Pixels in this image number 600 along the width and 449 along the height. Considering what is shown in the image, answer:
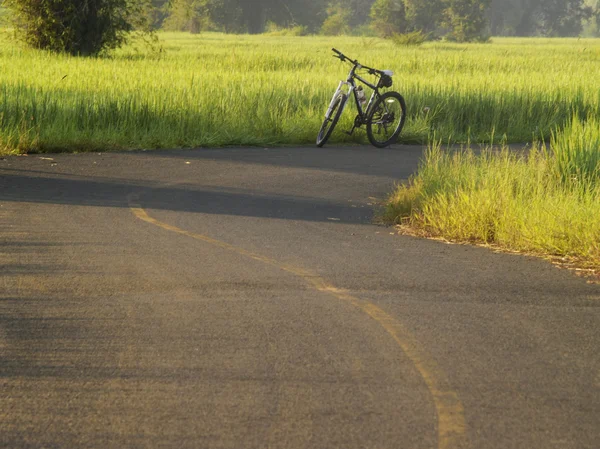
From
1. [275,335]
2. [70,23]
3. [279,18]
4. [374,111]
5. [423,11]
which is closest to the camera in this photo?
[275,335]

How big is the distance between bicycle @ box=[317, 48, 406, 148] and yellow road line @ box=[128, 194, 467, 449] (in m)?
7.40

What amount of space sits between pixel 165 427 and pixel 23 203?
664cm

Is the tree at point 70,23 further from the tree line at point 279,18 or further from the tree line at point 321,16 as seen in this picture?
the tree line at point 321,16

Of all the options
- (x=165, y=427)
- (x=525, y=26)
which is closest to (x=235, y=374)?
(x=165, y=427)

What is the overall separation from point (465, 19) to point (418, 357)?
94.5 metres

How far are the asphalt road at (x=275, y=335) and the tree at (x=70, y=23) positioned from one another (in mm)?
22172

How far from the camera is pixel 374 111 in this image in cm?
1645

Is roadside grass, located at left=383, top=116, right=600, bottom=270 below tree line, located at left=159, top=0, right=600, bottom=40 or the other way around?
below

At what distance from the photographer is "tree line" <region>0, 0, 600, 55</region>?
105 feet

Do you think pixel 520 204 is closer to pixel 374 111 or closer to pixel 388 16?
pixel 374 111

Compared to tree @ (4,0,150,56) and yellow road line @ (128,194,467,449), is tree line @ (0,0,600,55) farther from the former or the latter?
yellow road line @ (128,194,467,449)

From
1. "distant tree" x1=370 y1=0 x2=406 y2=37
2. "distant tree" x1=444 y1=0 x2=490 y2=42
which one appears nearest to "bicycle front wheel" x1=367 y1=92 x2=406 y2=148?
"distant tree" x1=444 y1=0 x2=490 y2=42

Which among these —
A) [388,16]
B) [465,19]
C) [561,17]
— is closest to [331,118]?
[465,19]

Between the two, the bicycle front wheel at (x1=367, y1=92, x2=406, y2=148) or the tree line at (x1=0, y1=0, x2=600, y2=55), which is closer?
the bicycle front wheel at (x1=367, y1=92, x2=406, y2=148)
